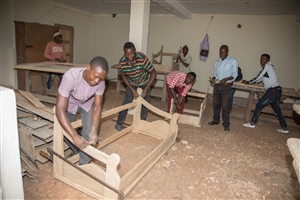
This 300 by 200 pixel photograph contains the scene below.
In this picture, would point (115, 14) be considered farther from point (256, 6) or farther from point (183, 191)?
point (183, 191)

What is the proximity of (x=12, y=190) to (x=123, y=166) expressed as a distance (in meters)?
1.53

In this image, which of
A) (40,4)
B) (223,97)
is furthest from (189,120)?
(40,4)

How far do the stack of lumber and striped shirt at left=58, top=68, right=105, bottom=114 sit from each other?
61 centimetres

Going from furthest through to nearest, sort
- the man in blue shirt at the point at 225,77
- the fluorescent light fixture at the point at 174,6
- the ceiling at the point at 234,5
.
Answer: the ceiling at the point at 234,5, the fluorescent light fixture at the point at 174,6, the man in blue shirt at the point at 225,77

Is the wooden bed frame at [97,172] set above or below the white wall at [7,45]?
below

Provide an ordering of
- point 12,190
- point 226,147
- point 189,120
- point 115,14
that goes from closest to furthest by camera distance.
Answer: point 12,190 < point 226,147 < point 189,120 < point 115,14

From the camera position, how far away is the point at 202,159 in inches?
138

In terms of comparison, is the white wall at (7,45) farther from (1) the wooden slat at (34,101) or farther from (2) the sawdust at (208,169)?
(2) the sawdust at (208,169)

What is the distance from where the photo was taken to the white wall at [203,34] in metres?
7.11

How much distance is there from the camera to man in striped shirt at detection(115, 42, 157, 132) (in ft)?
12.9

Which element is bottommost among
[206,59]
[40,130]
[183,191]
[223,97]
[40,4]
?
[183,191]

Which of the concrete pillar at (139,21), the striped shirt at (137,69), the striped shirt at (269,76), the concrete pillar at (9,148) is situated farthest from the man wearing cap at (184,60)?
the concrete pillar at (9,148)

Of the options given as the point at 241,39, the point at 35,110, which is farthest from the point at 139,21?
the point at 241,39

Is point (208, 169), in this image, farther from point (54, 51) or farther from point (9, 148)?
point (54, 51)
